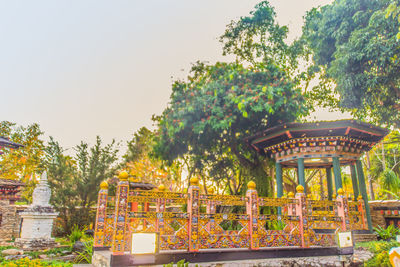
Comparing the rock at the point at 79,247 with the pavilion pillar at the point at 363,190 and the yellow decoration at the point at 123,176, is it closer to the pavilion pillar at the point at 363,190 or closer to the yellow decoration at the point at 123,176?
the yellow decoration at the point at 123,176

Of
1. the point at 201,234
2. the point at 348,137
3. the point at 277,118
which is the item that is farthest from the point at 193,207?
the point at 277,118

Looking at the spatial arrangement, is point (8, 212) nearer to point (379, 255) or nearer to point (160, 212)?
point (160, 212)

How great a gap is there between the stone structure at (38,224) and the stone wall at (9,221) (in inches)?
142

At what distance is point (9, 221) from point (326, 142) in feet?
49.8

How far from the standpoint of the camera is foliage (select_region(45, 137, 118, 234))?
1345 centimetres

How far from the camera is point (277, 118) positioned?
12.4m

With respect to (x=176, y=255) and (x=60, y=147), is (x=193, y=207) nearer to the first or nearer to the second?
(x=176, y=255)

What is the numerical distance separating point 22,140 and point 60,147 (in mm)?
11696

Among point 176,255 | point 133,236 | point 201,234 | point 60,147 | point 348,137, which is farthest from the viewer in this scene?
point 60,147

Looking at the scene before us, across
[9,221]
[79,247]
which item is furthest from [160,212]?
[9,221]

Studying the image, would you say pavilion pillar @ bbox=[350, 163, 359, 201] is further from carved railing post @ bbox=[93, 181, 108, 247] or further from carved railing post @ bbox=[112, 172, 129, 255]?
carved railing post @ bbox=[112, 172, 129, 255]

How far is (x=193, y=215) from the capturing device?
17.6 ft

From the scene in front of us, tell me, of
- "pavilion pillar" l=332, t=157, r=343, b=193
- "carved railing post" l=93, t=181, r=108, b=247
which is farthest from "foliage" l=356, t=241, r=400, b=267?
"carved railing post" l=93, t=181, r=108, b=247

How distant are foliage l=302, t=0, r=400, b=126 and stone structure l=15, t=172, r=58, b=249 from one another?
1319 centimetres
